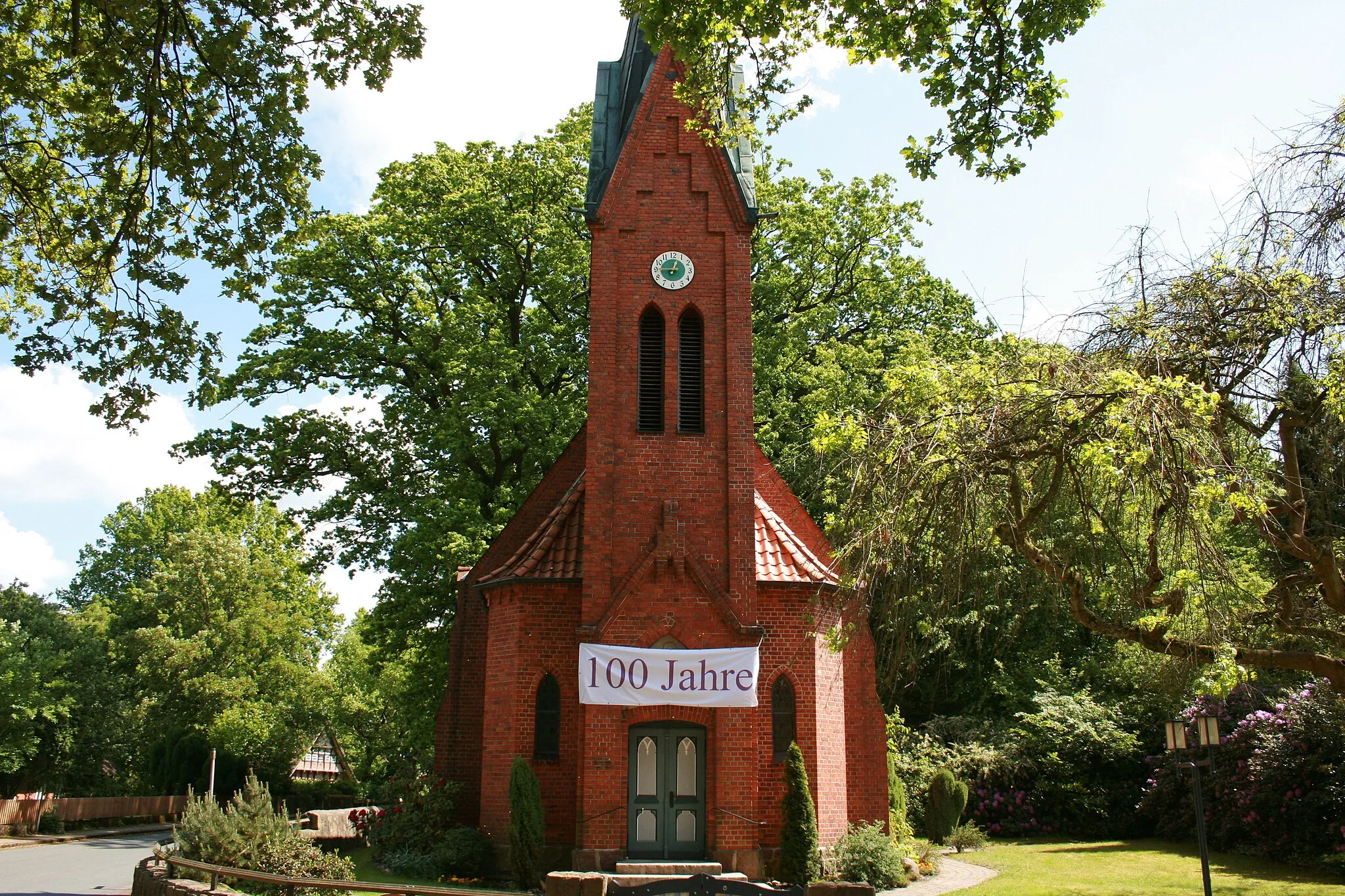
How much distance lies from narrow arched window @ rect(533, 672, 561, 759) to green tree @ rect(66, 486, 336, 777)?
78.1 feet

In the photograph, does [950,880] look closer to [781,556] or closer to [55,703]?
[781,556]

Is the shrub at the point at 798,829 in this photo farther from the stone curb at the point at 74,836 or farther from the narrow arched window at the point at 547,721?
the stone curb at the point at 74,836

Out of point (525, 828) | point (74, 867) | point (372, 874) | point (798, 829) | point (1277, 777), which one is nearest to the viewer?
point (798, 829)

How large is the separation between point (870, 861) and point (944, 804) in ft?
24.6

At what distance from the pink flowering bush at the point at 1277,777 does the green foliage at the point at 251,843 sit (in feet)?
50.5

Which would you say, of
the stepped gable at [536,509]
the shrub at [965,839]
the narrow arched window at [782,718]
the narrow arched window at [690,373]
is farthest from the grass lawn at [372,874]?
the shrub at [965,839]

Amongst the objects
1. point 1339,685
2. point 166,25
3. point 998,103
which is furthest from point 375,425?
point 1339,685

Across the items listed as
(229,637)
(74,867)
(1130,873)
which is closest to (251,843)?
(74,867)

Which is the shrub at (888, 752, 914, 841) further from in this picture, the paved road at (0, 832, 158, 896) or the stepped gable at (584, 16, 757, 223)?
the paved road at (0, 832, 158, 896)

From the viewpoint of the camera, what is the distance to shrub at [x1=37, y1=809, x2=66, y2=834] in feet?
104

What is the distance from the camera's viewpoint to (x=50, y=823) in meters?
32.0

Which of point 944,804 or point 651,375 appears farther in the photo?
point 944,804

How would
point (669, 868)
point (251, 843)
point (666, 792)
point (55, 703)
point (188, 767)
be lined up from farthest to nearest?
point (188, 767), point (55, 703), point (666, 792), point (669, 868), point (251, 843)

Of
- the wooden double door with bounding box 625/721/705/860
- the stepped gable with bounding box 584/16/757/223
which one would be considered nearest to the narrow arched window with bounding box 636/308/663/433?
the stepped gable with bounding box 584/16/757/223
